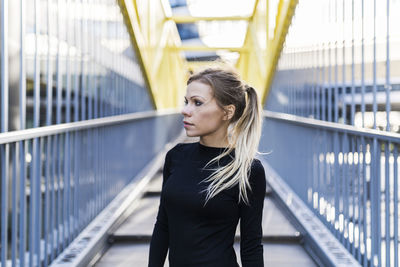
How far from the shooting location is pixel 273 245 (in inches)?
173

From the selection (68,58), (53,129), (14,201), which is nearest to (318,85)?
(68,58)

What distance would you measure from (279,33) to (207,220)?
17.0ft

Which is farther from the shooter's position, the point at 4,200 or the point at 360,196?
the point at 360,196

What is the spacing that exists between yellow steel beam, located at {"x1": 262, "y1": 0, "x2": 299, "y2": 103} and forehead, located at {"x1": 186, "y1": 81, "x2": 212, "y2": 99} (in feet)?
14.1

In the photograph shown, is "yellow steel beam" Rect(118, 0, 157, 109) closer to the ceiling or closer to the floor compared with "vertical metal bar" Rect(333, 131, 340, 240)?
closer to the ceiling

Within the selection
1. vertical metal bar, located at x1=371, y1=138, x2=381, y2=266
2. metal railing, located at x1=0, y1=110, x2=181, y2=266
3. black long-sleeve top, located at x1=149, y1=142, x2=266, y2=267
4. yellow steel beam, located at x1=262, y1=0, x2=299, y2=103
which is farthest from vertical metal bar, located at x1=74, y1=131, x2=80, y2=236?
yellow steel beam, located at x1=262, y1=0, x2=299, y2=103

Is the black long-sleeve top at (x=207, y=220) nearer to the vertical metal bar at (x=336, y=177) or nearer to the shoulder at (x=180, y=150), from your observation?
the shoulder at (x=180, y=150)

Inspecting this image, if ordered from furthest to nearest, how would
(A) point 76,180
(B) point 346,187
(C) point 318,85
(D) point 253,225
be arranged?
1. (C) point 318,85
2. (A) point 76,180
3. (B) point 346,187
4. (D) point 253,225

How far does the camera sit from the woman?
1.79m

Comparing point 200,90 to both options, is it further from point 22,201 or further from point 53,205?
point 53,205

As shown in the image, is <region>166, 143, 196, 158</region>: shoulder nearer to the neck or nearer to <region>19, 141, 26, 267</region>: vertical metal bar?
the neck

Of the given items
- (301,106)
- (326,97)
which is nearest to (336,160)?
(326,97)

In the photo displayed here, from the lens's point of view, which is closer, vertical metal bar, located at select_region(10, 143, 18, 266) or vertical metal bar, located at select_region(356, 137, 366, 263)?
vertical metal bar, located at select_region(10, 143, 18, 266)

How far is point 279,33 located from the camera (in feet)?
22.0
